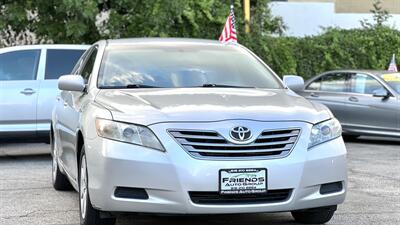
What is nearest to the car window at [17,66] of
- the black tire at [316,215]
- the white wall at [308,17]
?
the black tire at [316,215]

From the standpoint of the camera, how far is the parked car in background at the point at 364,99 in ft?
44.2

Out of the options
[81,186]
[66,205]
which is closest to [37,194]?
[66,205]

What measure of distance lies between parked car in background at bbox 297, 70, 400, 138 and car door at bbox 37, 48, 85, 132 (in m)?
4.63

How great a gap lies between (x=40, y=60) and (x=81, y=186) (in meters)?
5.30

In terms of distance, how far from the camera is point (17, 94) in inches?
428

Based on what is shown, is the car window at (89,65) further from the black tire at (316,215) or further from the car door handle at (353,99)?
the car door handle at (353,99)

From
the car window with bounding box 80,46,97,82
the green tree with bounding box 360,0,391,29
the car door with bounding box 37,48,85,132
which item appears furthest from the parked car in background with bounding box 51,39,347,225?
the green tree with bounding box 360,0,391,29

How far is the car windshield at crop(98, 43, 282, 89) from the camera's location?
21.4ft

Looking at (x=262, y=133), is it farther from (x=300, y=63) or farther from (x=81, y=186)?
(x=300, y=63)

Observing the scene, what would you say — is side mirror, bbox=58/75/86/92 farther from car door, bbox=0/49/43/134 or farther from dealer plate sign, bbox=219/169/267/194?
car door, bbox=0/49/43/134

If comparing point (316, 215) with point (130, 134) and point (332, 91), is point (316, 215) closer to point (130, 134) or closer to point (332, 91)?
point (130, 134)

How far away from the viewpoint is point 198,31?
56.6 feet

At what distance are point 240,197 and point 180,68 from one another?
1746mm

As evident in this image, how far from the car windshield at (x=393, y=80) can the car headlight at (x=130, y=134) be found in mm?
9169
